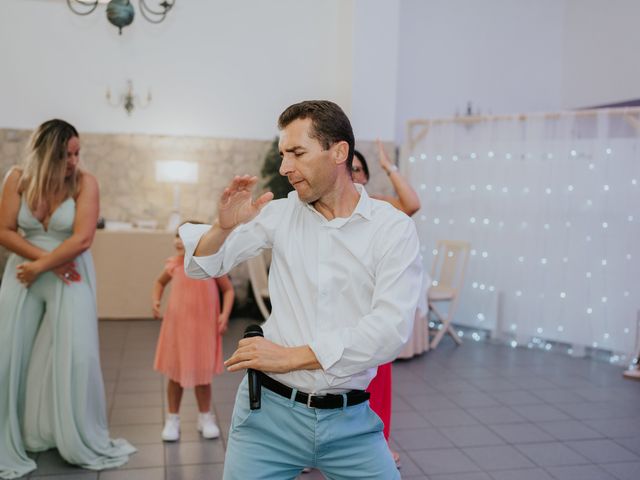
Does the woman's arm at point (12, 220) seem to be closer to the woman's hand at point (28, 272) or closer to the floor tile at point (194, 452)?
the woman's hand at point (28, 272)

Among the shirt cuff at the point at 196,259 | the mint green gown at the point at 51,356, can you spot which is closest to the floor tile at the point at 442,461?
the mint green gown at the point at 51,356

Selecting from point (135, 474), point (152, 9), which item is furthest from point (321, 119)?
point (152, 9)

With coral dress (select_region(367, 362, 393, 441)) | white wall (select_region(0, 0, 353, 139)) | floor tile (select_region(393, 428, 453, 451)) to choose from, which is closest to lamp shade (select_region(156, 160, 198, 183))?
white wall (select_region(0, 0, 353, 139))

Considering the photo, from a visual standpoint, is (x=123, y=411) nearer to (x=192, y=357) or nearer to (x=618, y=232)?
(x=192, y=357)

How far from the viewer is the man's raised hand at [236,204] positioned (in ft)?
6.16

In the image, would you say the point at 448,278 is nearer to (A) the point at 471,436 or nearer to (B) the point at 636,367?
(B) the point at 636,367

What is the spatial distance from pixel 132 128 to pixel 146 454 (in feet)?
16.6

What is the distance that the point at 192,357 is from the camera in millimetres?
4059

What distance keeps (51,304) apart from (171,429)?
3.38 feet

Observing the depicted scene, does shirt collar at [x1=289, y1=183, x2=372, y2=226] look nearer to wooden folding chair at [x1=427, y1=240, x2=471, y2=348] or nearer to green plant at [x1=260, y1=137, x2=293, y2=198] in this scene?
wooden folding chair at [x1=427, y1=240, x2=471, y2=348]

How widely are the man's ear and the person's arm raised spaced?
0.21 meters

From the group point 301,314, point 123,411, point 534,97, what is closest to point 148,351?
point 123,411

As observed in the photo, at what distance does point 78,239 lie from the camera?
143 inches

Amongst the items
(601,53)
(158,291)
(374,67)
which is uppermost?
(601,53)
